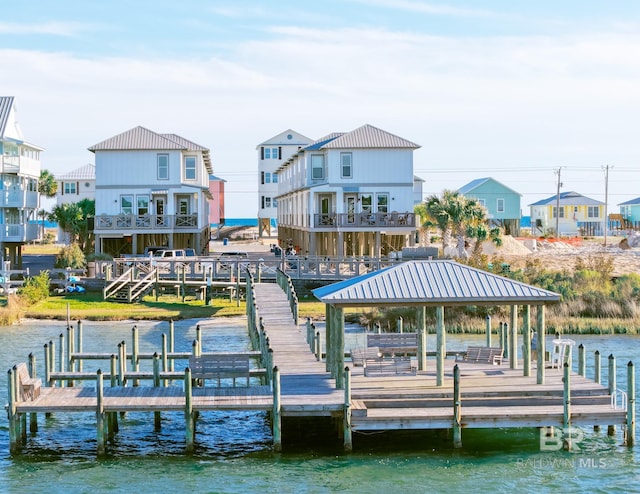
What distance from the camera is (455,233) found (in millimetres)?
74125

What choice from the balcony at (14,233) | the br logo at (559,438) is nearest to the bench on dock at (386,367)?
the br logo at (559,438)

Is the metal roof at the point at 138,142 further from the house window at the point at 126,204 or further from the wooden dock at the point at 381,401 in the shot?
the wooden dock at the point at 381,401

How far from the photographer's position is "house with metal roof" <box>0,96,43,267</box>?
226ft

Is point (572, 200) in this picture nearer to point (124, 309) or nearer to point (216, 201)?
point (216, 201)

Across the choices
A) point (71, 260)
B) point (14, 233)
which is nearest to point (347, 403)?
point (71, 260)

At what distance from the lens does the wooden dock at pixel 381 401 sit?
23.3m

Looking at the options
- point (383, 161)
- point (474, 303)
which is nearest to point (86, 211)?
point (383, 161)

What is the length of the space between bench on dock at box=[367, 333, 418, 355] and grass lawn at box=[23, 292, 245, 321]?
891 inches

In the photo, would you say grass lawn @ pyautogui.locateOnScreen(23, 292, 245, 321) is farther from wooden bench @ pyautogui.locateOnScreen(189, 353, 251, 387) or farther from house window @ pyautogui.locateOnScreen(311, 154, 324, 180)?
wooden bench @ pyautogui.locateOnScreen(189, 353, 251, 387)

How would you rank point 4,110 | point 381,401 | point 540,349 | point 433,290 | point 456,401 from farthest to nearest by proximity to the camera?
point 4,110, point 540,349, point 433,290, point 381,401, point 456,401

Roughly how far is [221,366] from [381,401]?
188 inches

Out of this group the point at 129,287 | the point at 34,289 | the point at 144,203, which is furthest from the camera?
the point at 144,203

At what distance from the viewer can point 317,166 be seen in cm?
7419

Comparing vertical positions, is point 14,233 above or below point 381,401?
above
